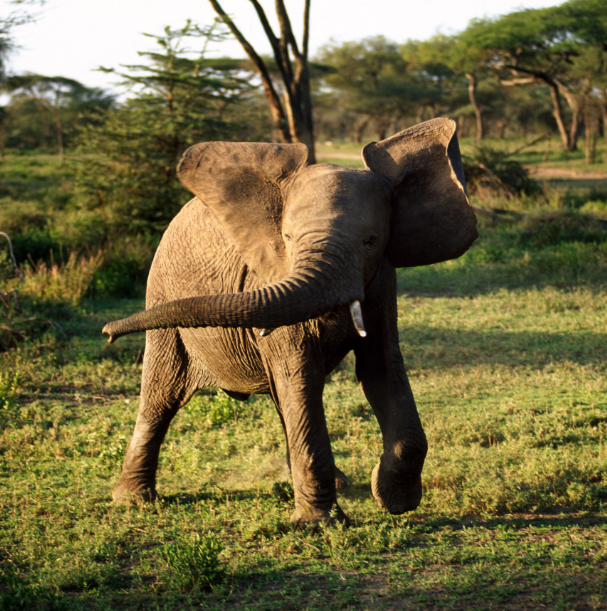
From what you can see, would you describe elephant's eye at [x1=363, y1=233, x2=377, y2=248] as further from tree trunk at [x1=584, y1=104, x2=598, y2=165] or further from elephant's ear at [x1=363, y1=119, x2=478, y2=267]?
tree trunk at [x1=584, y1=104, x2=598, y2=165]

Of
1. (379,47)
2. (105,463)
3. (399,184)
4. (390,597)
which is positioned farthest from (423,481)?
(379,47)

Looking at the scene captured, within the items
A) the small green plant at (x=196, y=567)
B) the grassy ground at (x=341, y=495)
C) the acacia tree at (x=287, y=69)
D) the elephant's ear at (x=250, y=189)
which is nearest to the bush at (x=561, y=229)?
the grassy ground at (x=341, y=495)

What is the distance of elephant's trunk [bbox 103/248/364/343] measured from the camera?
271cm

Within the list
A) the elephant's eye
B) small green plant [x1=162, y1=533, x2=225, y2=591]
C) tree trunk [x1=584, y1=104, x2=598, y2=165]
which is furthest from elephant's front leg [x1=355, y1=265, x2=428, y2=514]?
tree trunk [x1=584, y1=104, x2=598, y2=165]

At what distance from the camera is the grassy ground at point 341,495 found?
2992 mm

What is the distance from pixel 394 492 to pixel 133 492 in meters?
1.67

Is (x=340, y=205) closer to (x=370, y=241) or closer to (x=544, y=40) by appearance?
(x=370, y=241)

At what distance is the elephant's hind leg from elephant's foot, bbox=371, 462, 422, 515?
1338mm

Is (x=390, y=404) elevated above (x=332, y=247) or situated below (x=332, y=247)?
below

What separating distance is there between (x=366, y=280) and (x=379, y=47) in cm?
4407

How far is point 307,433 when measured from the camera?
3.34 metres

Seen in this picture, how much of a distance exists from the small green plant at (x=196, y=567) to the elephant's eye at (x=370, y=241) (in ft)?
4.94

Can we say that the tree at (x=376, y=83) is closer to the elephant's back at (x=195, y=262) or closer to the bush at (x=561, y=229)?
the bush at (x=561, y=229)

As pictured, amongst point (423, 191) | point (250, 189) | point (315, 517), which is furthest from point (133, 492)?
point (423, 191)
